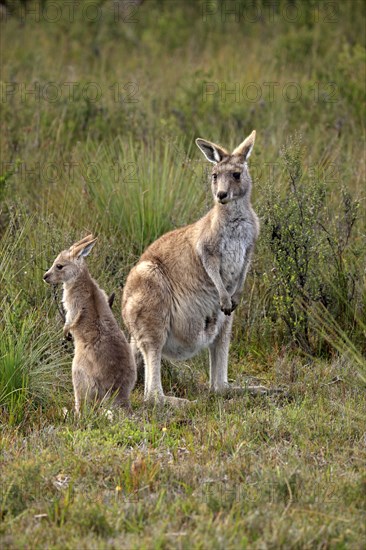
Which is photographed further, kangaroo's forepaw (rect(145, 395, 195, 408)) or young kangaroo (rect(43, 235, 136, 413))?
Answer: kangaroo's forepaw (rect(145, 395, 195, 408))

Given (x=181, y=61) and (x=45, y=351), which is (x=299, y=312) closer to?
(x=45, y=351)

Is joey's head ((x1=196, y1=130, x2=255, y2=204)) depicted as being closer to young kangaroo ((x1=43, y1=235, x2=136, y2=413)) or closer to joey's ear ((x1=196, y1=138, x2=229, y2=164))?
joey's ear ((x1=196, y1=138, x2=229, y2=164))

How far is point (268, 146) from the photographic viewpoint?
33.4ft

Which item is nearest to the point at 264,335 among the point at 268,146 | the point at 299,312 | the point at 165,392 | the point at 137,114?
the point at 299,312

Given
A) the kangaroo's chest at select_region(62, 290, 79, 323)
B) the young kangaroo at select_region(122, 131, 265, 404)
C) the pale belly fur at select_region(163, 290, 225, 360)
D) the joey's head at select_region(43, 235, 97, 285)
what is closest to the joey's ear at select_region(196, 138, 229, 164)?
the young kangaroo at select_region(122, 131, 265, 404)

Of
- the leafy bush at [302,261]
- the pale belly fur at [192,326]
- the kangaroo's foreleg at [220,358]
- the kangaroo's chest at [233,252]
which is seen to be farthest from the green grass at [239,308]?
the kangaroo's chest at [233,252]

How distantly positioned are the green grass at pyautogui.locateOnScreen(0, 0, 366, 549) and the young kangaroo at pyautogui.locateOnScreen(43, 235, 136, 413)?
0.23 m

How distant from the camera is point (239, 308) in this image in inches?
310

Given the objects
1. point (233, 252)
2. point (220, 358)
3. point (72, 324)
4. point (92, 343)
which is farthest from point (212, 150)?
point (92, 343)

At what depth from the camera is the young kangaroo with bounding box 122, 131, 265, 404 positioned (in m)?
6.68

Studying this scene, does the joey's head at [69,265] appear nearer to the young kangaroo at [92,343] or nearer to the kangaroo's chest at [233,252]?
the young kangaroo at [92,343]

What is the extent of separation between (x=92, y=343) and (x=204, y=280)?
3.91 feet

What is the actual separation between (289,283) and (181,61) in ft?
24.4

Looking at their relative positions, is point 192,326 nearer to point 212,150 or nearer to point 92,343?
point 92,343
